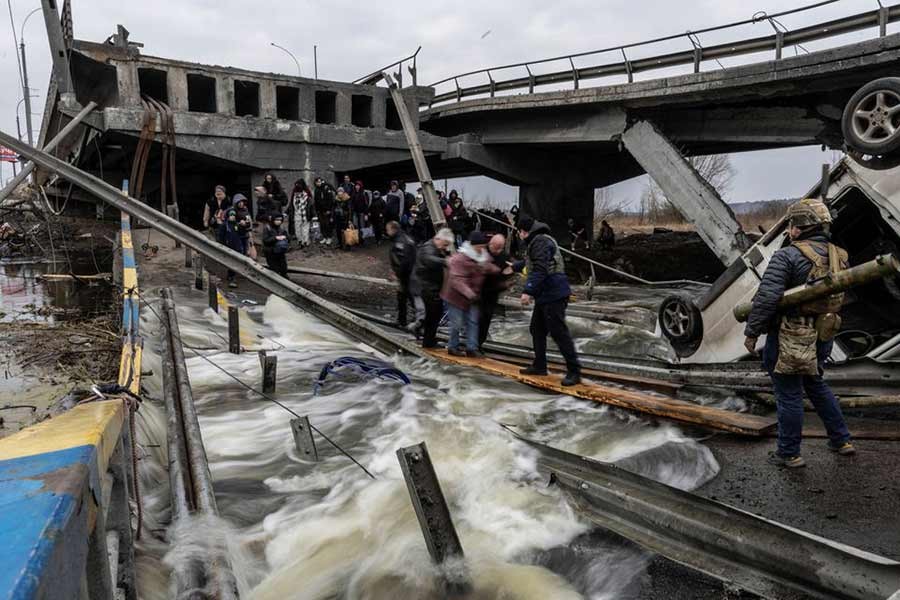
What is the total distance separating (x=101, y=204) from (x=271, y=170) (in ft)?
39.9

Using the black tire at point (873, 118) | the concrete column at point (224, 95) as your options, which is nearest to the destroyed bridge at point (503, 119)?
the concrete column at point (224, 95)

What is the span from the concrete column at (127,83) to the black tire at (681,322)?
17488 mm

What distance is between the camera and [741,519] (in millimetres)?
3875

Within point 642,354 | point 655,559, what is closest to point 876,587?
point 655,559

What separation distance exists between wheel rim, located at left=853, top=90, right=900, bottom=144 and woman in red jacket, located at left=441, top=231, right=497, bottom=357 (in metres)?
4.70

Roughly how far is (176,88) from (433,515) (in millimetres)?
20513

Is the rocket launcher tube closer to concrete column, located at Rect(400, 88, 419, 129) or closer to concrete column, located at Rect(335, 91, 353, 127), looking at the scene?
concrete column, located at Rect(335, 91, 353, 127)

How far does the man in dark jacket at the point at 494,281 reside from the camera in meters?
8.48

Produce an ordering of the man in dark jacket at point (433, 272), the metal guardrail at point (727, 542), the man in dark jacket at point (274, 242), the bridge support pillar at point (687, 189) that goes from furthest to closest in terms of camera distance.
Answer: the bridge support pillar at point (687, 189), the man in dark jacket at point (274, 242), the man in dark jacket at point (433, 272), the metal guardrail at point (727, 542)

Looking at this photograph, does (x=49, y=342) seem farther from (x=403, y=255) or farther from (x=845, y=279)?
(x=845, y=279)

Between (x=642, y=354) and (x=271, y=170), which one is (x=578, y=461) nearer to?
(x=642, y=354)

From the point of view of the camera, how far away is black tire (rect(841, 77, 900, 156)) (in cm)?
724

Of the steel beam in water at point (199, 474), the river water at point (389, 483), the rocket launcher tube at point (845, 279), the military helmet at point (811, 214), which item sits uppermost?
the military helmet at point (811, 214)

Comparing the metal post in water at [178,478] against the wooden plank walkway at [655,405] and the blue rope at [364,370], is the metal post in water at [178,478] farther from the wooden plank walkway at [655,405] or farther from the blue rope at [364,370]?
the wooden plank walkway at [655,405]
